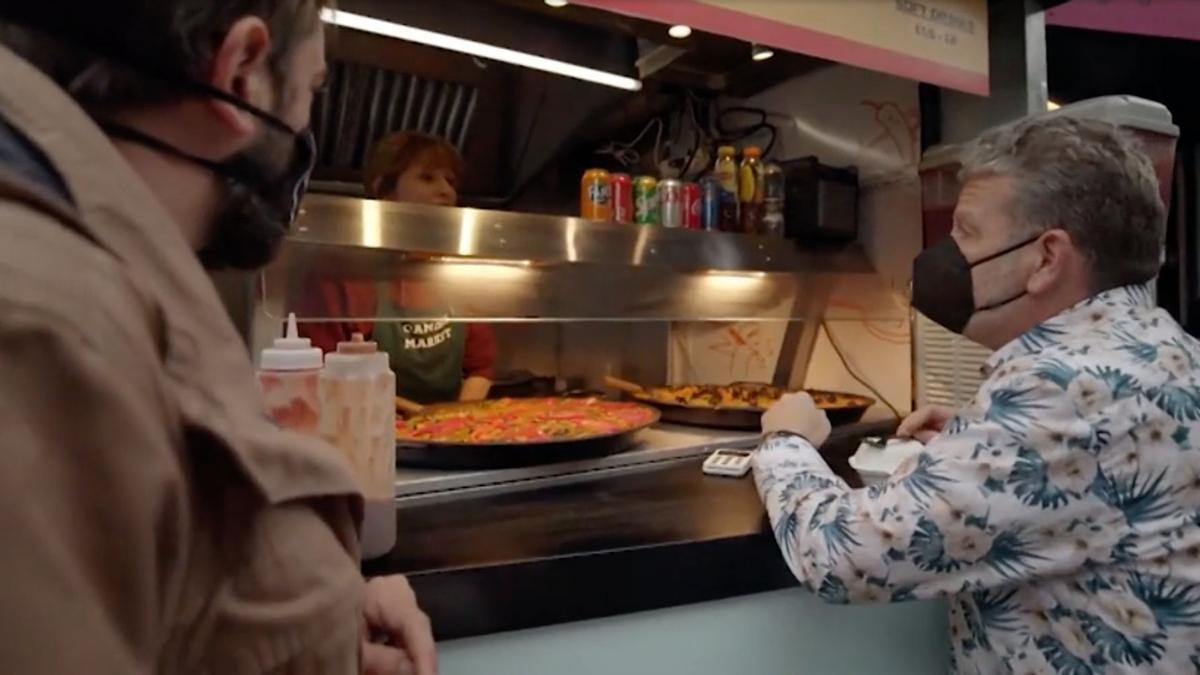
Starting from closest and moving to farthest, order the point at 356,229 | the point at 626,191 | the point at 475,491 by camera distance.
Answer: the point at 475,491, the point at 356,229, the point at 626,191

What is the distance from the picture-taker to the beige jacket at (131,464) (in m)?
0.29

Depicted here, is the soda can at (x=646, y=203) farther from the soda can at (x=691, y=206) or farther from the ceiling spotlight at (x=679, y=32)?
the ceiling spotlight at (x=679, y=32)

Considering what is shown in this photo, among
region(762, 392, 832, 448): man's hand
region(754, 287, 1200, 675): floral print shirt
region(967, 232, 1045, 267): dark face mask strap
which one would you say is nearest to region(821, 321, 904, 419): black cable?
region(762, 392, 832, 448): man's hand

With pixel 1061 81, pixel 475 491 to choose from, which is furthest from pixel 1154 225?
pixel 1061 81

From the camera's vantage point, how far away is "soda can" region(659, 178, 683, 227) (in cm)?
204

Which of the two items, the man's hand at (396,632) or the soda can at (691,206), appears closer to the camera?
the man's hand at (396,632)

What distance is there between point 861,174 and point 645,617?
1596mm

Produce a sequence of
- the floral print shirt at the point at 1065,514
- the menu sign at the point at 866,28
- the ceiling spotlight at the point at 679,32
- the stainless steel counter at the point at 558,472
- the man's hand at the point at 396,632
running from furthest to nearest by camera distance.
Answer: the ceiling spotlight at the point at 679,32
the menu sign at the point at 866,28
the stainless steel counter at the point at 558,472
the floral print shirt at the point at 1065,514
the man's hand at the point at 396,632

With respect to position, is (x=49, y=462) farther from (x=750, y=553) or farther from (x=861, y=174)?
(x=861, y=174)

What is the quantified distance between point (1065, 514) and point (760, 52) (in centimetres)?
150

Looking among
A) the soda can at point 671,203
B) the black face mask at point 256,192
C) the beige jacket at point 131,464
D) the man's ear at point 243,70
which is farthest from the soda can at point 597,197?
the beige jacket at point 131,464

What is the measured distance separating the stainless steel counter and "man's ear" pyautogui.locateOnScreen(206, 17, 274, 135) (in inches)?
28.3

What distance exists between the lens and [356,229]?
1.48 meters

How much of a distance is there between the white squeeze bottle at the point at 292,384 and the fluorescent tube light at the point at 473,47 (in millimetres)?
1009
